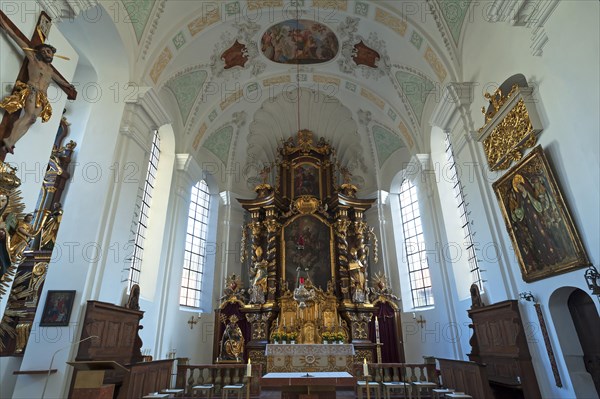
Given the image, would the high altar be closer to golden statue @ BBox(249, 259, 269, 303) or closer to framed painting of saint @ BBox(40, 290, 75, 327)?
golden statue @ BBox(249, 259, 269, 303)

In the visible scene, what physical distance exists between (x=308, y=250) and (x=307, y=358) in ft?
14.6

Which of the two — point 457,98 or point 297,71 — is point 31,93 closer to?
point 457,98

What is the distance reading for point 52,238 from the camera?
789cm

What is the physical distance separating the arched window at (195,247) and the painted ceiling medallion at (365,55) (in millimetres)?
6865

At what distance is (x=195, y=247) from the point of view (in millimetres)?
11891

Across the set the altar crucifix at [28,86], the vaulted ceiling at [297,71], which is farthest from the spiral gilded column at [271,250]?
the altar crucifix at [28,86]

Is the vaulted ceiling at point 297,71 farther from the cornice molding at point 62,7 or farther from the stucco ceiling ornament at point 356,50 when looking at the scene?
the cornice molding at point 62,7

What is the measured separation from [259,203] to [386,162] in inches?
201

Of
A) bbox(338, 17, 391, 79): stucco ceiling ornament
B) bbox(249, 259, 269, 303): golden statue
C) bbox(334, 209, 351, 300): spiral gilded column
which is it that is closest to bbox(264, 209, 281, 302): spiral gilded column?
bbox(249, 259, 269, 303): golden statue

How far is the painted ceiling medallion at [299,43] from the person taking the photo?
Result: 34.8ft

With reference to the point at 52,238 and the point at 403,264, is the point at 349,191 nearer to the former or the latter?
the point at 403,264

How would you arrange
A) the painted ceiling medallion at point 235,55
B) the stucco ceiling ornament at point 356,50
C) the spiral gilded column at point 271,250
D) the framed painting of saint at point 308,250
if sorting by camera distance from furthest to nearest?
the framed painting of saint at point 308,250 → the spiral gilded column at point 271,250 → the painted ceiling medallion at point 235,55 → the stucco ceiling ornament at point 356,50

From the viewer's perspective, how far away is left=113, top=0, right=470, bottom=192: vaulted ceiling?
8.63 meters

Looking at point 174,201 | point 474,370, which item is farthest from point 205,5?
point 474,370
